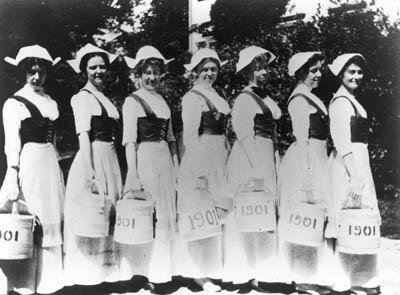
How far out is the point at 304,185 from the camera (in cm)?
519

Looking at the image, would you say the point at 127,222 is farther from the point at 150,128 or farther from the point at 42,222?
the point at 150,128

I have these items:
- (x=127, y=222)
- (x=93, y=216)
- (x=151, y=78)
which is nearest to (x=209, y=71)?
(x=151, y=78)

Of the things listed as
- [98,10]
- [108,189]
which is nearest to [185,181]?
[108,189]

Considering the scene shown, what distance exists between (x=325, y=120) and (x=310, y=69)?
489 millimetres

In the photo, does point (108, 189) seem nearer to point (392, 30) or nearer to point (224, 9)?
point (224, 9)

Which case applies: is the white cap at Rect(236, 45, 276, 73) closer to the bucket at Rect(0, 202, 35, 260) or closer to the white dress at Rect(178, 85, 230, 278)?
the white dress at Rect(178, 85, 230, 278)

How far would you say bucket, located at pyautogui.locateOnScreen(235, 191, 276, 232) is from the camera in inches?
204

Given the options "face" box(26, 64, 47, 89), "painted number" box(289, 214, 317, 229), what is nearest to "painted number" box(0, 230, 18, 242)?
"face" box(26, 64, 47, 89)

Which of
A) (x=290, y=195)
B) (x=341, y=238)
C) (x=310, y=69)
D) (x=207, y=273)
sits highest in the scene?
(x=310, y=69)

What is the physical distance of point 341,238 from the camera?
5.13 meters

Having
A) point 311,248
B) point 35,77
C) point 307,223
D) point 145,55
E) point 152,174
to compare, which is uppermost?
point 145,55

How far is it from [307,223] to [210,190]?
919mm

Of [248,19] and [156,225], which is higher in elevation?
[248,19]

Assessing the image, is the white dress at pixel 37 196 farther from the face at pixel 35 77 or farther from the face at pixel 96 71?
the face at pixel 96 71
